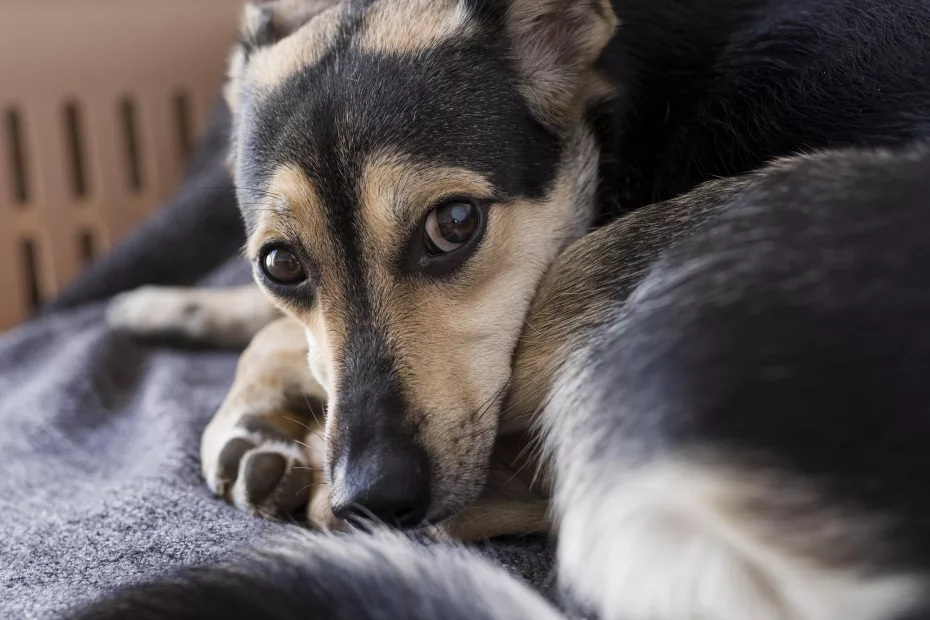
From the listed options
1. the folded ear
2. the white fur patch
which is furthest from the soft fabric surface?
the folded ear

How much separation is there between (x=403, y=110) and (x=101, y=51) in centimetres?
202

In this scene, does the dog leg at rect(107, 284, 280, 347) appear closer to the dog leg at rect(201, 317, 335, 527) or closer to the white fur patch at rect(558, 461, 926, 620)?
the dog leg at rect(201, 317, 335, 527)

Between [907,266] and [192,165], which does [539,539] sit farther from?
[192,165]

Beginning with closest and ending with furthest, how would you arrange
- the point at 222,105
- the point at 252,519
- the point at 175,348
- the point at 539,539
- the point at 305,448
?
the point at 539,539 < the point at 252,519 < the point at 305,448 < the point at 175,348 < the point at 222,105

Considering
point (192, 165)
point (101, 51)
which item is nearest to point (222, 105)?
point (192, 165)

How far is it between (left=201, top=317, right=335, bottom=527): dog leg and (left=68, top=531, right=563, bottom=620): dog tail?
1.20ft

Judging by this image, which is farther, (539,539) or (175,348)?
(175,348)

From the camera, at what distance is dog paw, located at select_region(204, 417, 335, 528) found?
125cm

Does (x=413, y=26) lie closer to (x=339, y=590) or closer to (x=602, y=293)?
(x=602, y=293)

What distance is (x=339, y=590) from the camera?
29.8 inches

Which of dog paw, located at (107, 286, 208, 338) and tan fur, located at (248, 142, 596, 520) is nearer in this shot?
tan fur, located at (248, 142, 596, 520)

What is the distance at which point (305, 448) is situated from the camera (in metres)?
1.32

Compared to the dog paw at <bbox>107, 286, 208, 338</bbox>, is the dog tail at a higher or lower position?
higher

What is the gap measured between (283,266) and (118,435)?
2.29 feet
